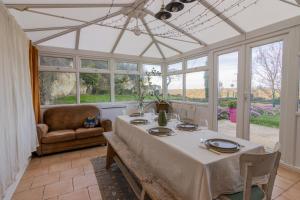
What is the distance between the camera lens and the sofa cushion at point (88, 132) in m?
3.37

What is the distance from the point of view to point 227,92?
3.61 m

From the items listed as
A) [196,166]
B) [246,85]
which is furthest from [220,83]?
[196,166]

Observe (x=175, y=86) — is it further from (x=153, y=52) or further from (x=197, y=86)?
(x=153, y=52)

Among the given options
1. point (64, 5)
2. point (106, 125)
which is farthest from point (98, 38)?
point (106, 125)

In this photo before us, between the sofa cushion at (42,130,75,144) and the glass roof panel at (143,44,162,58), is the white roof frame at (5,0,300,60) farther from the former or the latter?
the sofa cushion at (42,130,75,144)

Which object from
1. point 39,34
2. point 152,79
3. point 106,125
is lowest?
point 106,125

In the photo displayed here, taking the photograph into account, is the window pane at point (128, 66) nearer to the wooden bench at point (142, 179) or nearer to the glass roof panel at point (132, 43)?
the glass roof panel at point (132, 43)

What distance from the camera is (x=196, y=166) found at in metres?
1.13

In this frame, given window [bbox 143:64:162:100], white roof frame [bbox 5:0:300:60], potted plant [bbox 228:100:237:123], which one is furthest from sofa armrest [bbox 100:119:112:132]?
potted plant [bbox 228:100:237:123]

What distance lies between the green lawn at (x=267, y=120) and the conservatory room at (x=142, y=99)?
2cm

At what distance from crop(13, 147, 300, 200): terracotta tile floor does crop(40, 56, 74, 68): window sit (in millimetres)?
2240

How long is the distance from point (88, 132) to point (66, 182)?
1261 millimetres

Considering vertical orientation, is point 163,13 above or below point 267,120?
above

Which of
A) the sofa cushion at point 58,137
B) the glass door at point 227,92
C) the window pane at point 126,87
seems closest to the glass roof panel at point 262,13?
the glass door at point 227,92
